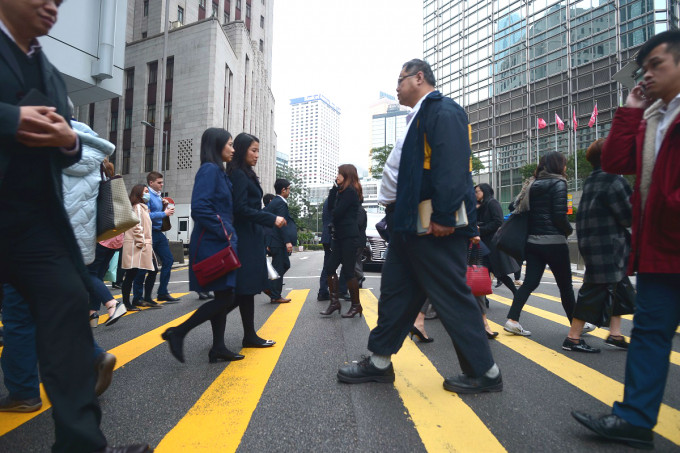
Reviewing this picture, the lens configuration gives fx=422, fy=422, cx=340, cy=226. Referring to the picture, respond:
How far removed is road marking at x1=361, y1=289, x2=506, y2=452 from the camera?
190 centimetres

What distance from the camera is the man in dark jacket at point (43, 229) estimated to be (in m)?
1.47

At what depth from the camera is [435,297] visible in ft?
8.47

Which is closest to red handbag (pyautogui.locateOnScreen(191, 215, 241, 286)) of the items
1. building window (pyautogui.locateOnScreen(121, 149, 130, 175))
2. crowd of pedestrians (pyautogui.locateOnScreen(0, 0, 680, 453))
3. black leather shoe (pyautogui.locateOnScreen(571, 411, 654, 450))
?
crowd of pedestrians (pyautogui.locateOnScreen(0, 0, 680, 453))

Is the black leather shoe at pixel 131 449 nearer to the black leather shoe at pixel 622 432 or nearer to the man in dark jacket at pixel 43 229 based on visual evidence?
the man in dark jacket at pixel 43 229

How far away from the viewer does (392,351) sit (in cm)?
276

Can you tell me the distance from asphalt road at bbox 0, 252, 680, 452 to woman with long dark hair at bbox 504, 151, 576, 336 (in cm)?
49

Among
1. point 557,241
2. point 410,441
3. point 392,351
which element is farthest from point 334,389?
point 557,241

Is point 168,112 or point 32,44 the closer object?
point 32,44

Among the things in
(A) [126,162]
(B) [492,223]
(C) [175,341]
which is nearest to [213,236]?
(C) [175,341]

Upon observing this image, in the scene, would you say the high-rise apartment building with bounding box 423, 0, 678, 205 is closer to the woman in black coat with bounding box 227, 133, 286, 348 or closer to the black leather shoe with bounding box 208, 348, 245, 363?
the woman in black coat with bounding box 227, 133, 286, 348

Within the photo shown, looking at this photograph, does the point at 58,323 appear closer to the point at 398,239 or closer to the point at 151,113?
the point at 398,239

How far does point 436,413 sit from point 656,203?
1.48 metres

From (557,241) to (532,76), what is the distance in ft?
165

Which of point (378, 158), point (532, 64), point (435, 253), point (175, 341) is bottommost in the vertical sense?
point (175, 341)
